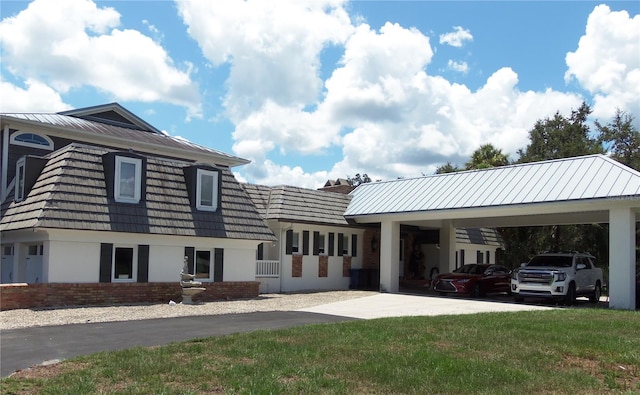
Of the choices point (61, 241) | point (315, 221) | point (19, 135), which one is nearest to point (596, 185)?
point (315, 221)

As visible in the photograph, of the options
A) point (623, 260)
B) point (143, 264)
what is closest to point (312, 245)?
point (143, 264)

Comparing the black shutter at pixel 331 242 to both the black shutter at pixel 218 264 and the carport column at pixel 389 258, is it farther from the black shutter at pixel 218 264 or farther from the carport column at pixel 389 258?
the black shutter at pixel 218 264

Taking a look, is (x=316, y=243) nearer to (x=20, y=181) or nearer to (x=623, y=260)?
(x=20, y=181)

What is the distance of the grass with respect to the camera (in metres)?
7.45

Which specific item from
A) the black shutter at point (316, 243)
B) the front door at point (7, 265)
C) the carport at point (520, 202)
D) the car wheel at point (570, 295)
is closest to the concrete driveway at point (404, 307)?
the car wheel at point (570, 295)

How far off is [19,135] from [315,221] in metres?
12.8

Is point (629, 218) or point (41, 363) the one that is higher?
point (629, 218)

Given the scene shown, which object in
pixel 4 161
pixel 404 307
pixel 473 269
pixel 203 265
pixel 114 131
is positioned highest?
pixel 114 131

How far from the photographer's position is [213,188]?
74.2ft

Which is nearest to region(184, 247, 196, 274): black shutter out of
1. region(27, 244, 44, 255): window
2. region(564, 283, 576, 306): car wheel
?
region(27, 244, 44, 255): window

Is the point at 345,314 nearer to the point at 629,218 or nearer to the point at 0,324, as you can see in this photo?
the point at 0,324

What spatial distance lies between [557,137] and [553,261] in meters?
19.4

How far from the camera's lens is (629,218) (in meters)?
19.4

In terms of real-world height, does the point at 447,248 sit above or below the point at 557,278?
above
